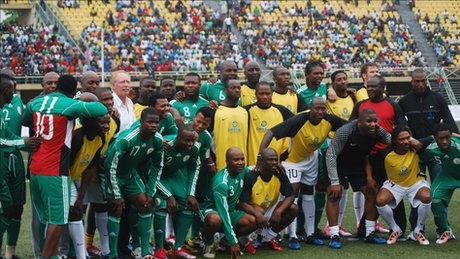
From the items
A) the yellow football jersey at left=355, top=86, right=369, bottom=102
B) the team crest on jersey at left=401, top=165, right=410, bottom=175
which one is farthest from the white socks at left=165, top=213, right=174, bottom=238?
the yellow football jersey at left=355, top=86, right=369, bottom=102

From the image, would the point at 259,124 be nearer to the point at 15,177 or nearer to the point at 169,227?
the point at 169,227

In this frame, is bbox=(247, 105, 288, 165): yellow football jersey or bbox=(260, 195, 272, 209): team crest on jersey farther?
bbox=(247, 105, 288, 165): yellow football jersey

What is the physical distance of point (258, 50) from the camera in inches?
1626

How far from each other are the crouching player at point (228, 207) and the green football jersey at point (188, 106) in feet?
4.14

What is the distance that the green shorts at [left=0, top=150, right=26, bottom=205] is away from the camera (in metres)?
9.60

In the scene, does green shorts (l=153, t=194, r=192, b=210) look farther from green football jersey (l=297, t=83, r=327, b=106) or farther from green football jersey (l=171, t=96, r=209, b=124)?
green football jersey (l=297, t=83, r=327, b=106)

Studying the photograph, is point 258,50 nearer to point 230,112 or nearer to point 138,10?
point 138,10

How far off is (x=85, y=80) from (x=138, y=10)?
33.5m

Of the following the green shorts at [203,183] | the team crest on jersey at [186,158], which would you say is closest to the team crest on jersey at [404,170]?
the green shorts at [203,183]

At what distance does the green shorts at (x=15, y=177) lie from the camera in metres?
9.60

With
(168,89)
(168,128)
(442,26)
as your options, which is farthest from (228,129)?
(442,26)

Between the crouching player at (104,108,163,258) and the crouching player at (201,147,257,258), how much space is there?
0.75 metres

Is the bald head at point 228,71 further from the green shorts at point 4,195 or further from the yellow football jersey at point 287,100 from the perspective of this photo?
the green shorts at point 4,195

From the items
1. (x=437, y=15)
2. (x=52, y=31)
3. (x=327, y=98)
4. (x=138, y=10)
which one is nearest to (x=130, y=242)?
(x=327, y=98)
